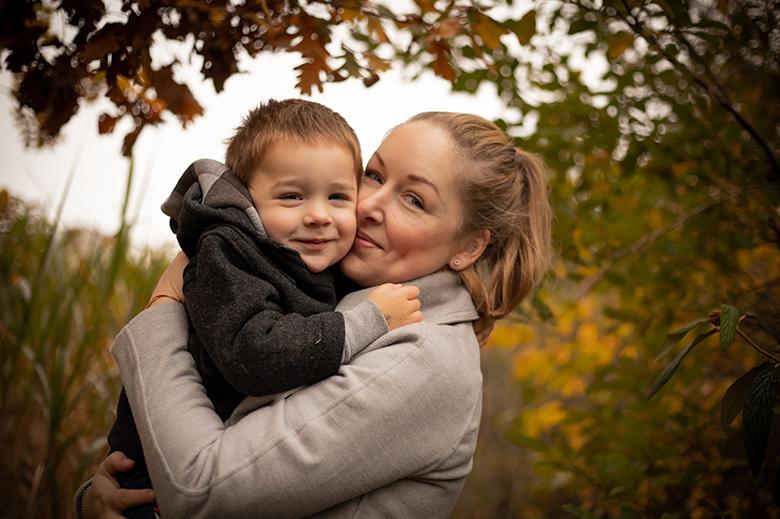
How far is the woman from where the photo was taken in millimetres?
1484

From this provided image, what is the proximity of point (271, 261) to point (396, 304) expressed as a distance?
36cm

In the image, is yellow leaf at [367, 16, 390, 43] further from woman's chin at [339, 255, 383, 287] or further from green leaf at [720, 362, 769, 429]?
green leaf at [720, 362, 769, 429]

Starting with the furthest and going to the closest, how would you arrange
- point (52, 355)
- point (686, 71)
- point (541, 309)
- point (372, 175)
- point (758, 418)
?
point (52, 355)
point (541, 309)
point (372, 175)
point (686, 71)
point (758, 418)

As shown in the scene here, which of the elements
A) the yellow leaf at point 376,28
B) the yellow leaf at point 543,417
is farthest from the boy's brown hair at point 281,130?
the yellow leaf at point 543,417

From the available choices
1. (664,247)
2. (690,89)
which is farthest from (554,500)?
(690,89)

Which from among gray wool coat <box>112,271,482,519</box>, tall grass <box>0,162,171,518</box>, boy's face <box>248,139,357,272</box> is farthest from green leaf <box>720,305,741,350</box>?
tall grass <box>0,162,171,518</box>

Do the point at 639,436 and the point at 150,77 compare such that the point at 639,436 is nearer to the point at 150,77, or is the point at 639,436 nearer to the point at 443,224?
the point at 443,224

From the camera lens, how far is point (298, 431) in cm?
150

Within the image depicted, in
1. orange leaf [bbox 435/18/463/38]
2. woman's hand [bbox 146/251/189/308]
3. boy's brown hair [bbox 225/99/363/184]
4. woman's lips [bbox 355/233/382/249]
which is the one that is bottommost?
woman's hand [bbox 146/251/189/308]

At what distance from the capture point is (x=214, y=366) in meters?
1.68

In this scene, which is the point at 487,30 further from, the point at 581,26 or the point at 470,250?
the point at 470,250

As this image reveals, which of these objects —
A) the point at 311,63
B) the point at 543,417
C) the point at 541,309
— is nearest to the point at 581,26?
the point at 311,63

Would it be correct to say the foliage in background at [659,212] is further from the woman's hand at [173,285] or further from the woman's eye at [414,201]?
the woman's hand at [173,285]

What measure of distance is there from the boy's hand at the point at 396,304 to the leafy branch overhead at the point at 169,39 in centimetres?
60
